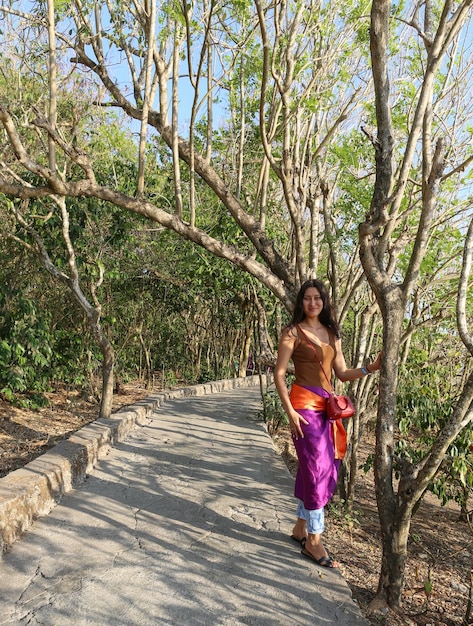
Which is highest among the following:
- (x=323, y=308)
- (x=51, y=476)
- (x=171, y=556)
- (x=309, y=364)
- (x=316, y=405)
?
(x=323, y=308)

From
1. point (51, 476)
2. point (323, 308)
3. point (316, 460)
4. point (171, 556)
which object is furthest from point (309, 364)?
point (51, 476)

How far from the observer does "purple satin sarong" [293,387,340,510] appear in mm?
3643

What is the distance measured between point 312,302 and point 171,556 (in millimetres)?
1886

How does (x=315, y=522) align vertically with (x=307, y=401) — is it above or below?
below

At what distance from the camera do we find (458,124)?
5.86m

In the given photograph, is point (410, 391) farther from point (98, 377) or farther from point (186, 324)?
point (186, 324)

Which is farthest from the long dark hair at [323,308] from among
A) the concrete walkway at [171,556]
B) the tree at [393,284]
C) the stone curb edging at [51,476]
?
the stone curb edging at [51,476]

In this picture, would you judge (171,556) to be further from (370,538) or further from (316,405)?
(370,538)

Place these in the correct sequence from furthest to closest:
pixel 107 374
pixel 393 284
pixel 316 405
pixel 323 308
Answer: pixel 107 374
pixel 323 308
pixel 316 405
pixel 393 284

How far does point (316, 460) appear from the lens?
3.67 m

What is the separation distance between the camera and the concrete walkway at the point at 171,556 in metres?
3.02

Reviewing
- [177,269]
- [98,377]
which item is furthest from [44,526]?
[177,269]

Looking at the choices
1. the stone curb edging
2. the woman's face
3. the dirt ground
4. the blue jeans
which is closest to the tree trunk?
the stone curb edging

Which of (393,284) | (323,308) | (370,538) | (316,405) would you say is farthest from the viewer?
(370,538)
